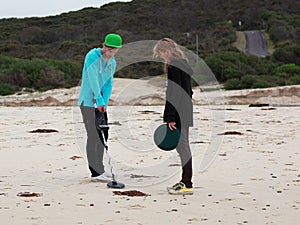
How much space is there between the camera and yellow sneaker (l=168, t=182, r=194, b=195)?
502 cm

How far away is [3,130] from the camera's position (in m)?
9.98

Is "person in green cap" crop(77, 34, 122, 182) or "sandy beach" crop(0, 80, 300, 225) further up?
"person in green cap" crop(77, 34, 122, 182)

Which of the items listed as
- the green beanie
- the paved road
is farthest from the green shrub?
the paved road

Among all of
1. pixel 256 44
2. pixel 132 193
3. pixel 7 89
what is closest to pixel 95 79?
pixel 132 193

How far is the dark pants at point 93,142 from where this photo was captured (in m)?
5.73

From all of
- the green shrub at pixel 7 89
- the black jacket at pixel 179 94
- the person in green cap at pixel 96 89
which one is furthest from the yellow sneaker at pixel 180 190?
the green shrub at pixel 7 89

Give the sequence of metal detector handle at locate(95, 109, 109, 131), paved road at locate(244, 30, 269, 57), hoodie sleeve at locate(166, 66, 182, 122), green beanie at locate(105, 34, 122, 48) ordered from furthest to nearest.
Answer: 1. paved road at locate(244, 30, 269, 57)
2. metal detector handle at locate(95, 109, 109, 131)
3. green beanie at locate(105, 34, 122, 48)
4. hoodie sleeve at locate(166, 66, 182, 122)

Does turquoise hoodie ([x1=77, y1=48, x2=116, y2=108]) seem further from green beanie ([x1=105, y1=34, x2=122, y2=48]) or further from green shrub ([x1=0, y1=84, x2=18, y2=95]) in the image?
green shrub ([x1=0, y1=84, x2=18, y2=95])

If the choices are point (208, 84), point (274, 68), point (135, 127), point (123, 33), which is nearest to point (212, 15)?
point (123, 33)

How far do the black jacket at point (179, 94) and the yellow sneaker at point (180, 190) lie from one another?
1.73 feet

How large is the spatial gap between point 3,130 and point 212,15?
5513 centimetres

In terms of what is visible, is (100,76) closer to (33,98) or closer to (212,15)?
(33,98)

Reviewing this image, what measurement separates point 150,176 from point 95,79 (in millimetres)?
1154

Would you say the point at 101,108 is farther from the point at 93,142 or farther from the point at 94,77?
the point at 93,142
